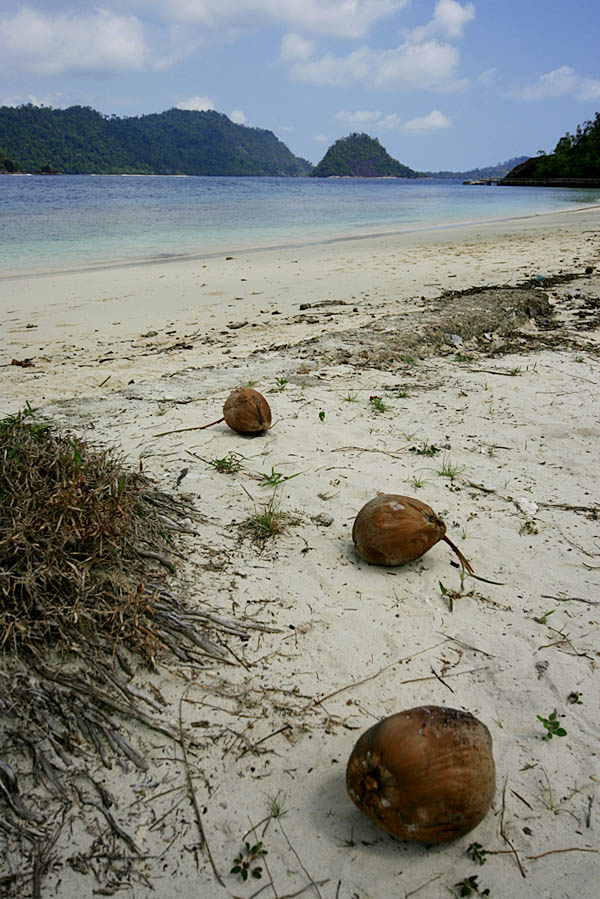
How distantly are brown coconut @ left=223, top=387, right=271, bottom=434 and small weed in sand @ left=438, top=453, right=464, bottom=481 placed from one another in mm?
1223

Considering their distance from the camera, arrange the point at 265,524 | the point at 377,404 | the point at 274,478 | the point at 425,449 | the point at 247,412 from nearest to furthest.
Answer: the point at 265,524 → the point at 274,478 → the point at 425,449 → the point at 247,412 → the point at 377,404

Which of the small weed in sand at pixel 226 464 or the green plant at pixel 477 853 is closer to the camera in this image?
the green plant at pixel 477 853

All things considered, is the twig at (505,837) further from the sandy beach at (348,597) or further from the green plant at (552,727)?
the green plant at (552,727)

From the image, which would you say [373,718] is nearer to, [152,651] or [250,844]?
[250,844]

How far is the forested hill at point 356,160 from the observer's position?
153 metres

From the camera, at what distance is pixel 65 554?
2090mm

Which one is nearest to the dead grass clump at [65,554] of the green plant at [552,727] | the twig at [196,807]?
the twig at [196,807]

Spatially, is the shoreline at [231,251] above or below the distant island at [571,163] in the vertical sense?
below

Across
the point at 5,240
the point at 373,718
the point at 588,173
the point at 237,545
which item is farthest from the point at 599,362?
the point at 588,173

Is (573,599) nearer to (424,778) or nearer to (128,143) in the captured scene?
(424,778)

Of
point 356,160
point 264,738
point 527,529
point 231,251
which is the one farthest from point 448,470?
point 356,160

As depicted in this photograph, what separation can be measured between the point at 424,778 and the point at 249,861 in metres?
0.52

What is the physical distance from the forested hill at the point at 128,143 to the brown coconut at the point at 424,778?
370 ft

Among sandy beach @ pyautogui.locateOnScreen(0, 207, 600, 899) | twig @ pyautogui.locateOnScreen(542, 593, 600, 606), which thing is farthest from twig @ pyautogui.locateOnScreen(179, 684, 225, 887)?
twig @ pyautogui.locateOnScreen(542, 593, 600, 606)
